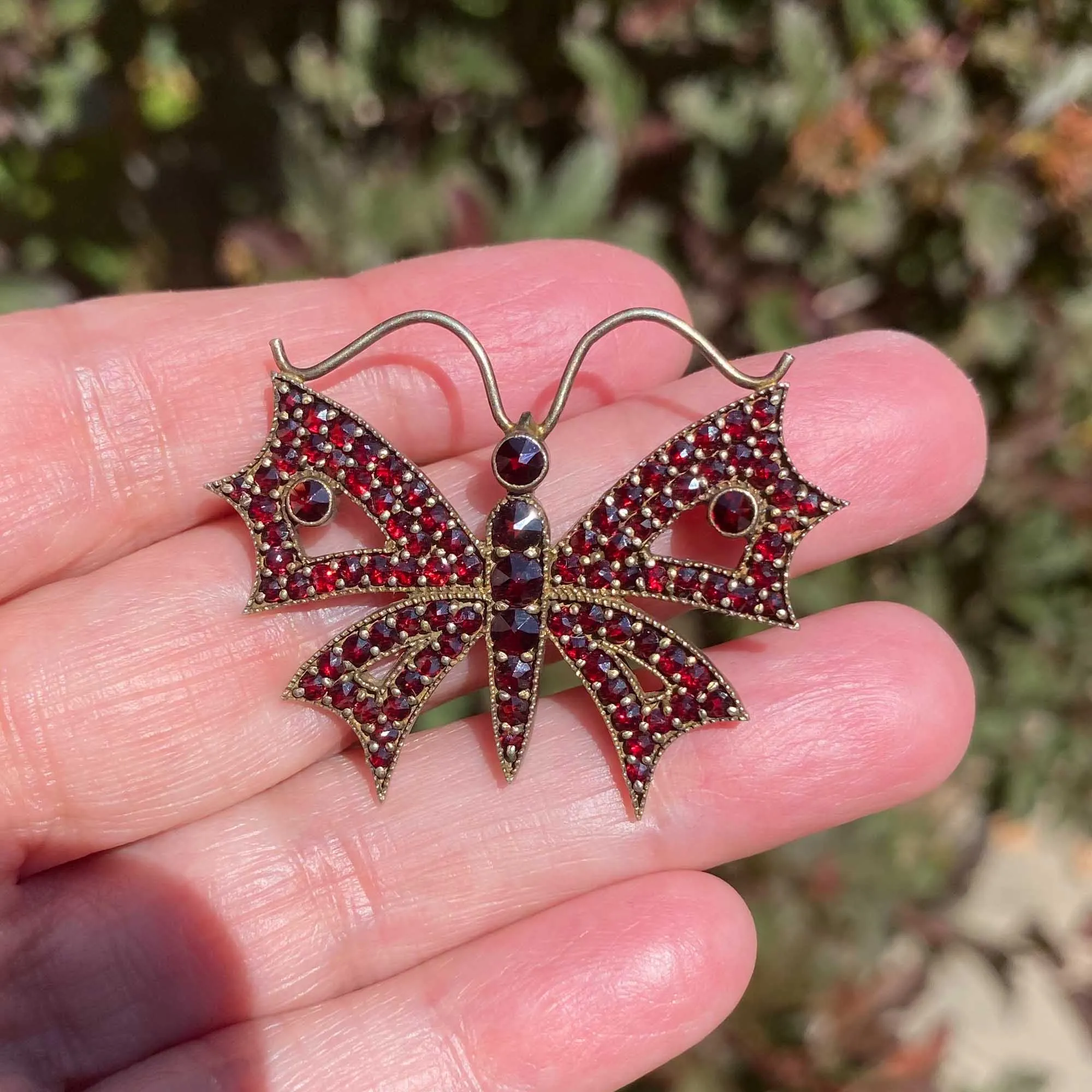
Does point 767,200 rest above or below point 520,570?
above

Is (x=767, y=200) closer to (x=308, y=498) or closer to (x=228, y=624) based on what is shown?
(x=308, y=498)

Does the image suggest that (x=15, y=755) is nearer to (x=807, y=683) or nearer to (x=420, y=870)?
(x=420, y=870)

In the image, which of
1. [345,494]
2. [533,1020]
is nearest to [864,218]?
[345,494]

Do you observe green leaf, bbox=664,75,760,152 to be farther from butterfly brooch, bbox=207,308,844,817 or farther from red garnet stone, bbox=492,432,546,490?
red garnet stone, bbox=492,432,546,490

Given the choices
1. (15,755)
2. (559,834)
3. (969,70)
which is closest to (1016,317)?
(969,70)

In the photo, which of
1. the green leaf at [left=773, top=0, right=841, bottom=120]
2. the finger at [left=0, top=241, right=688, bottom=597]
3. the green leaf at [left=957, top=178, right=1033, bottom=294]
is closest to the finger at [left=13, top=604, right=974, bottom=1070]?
the finger at [left=0, top=241, right=688, bottom=597]

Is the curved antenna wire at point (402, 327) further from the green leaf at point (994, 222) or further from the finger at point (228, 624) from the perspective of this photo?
the green leaf at point (994, 222)

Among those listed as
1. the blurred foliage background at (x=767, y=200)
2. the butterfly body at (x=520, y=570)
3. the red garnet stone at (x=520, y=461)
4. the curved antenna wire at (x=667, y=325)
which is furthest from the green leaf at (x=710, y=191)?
the red garnet stone at (x=520, y=461)
